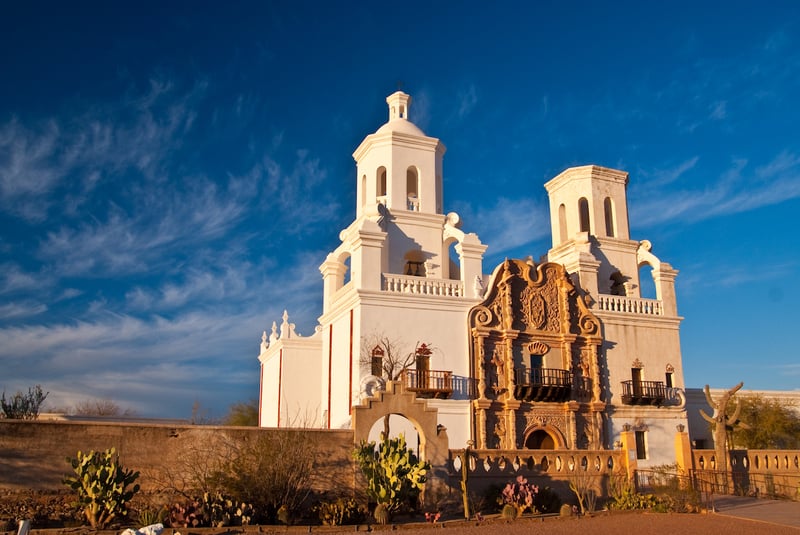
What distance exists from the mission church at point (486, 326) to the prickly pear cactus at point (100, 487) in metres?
10.00

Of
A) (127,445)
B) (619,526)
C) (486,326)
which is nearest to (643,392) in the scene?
(486,326)

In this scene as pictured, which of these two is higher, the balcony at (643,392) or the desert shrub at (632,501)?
the balcony at (643,392)

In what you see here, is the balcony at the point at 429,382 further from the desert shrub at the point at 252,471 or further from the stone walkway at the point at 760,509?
the stone walkway at the point at 760,509

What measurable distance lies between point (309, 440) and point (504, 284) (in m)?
13.6

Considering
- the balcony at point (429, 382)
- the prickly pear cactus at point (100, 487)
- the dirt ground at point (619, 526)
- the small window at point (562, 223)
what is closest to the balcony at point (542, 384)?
the balcony at point (429, 382)

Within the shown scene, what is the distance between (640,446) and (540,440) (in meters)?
4.62

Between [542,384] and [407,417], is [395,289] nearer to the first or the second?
[542,384]

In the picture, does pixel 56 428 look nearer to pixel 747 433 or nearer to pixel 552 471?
pixel 552 471

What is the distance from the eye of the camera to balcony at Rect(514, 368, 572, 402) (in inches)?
1141

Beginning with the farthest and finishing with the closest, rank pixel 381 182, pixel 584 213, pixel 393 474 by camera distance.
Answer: pixel 584 213
pixel 381 182
pixel 393 474

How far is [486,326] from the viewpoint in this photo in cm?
2953

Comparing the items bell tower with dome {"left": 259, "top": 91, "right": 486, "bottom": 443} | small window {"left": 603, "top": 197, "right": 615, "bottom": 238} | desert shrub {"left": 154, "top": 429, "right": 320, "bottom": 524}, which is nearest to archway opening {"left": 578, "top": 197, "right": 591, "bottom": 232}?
small window {"left": 603, "top": 197, "right": 615, "bottom": 238}

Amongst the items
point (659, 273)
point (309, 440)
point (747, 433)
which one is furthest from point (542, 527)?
point (747, 433)

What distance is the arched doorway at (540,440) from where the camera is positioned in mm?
29438
